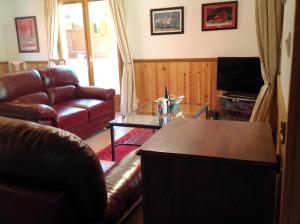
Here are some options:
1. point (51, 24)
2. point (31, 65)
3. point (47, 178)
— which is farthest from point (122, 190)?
point (31, 65)

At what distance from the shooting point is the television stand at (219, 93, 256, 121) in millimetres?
3994

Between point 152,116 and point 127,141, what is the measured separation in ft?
1.74

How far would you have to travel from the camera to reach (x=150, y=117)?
3400 millimetres

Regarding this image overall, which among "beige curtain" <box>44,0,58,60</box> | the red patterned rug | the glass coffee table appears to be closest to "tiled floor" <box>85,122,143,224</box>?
the red patterned rug

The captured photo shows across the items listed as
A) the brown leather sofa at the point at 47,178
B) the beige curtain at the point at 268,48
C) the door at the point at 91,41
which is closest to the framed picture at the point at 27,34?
the door at the point at 91,41

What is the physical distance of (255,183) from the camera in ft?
3.34

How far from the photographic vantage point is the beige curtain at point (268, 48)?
126 inches

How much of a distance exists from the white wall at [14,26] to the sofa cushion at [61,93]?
1.78 meters

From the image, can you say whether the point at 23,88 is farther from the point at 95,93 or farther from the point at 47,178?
the point at 47,178

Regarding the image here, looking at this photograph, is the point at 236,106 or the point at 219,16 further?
the point at 219,16

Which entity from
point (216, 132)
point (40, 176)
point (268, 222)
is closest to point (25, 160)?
point (40, 176)

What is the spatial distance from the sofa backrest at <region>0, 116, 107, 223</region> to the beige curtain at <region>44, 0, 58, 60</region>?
4.78 m

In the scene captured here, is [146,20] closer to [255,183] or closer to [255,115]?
[255,115]

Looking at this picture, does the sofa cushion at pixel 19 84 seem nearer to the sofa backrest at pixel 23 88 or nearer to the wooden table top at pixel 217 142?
the sofa backrest at pixel 23 88
